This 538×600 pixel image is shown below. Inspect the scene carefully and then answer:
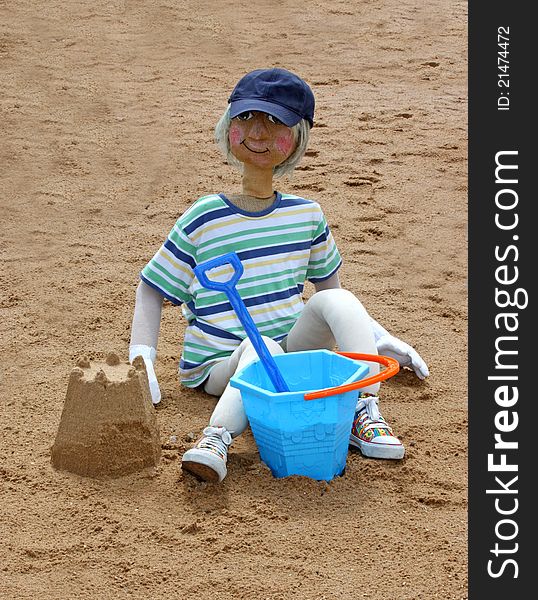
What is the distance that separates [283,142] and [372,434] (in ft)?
3.21

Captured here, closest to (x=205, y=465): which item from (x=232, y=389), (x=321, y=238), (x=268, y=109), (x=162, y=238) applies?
(x=232, y=389)

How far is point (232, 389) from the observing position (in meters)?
3.08

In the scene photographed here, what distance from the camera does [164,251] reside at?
11.1 feet

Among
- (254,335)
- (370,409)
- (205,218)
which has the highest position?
(205,218)

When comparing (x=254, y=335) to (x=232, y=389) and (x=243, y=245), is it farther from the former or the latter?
(x=243, y=245)

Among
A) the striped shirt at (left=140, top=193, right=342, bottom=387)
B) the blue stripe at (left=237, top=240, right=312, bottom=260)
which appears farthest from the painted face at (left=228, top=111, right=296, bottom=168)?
the blue stripe at (left=237, top=240, right=312, bottom=260)

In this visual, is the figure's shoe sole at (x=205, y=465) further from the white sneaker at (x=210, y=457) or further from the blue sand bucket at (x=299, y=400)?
the blue sand bucket at (x=299, y=400)

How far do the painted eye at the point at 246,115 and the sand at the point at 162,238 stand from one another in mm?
950

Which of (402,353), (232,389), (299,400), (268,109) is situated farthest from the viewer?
(402,353)

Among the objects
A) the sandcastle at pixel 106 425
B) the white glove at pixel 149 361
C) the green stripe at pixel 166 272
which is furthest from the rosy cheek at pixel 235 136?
the sandcastle at pixel 106 425

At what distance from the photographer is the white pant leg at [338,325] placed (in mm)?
3100

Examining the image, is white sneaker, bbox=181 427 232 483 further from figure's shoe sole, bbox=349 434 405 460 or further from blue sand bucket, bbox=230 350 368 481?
figure's shoe sole, bbox=349 434 405 460

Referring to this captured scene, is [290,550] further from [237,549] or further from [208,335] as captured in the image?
[208,335]

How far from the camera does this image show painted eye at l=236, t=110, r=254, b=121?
129 inches
